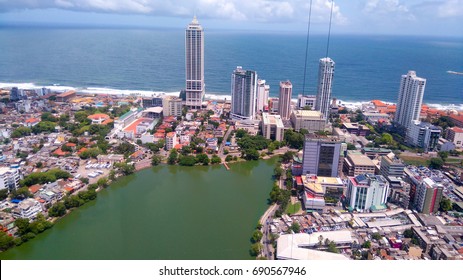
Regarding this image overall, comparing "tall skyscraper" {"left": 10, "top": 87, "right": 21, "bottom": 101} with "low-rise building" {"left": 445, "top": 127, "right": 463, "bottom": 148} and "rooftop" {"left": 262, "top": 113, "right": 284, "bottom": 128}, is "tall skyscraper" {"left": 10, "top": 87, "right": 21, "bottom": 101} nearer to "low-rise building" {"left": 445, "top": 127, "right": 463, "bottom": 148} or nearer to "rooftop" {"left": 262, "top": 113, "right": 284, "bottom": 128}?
"rooftop" {"left": 262, "top": 113, "right": 284, "bottom": 128}

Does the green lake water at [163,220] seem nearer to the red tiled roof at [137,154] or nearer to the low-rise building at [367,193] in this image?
the red tiled roof at [137,154]

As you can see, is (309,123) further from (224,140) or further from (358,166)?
(358,166)

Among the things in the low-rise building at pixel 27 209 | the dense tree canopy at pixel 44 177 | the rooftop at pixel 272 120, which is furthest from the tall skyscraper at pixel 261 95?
the low-rise building at pixel 27 209

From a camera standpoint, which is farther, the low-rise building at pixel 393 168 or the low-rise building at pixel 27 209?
the low-rise building at pixel 393 168

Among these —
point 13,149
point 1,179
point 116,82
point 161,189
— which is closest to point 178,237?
point 161,189

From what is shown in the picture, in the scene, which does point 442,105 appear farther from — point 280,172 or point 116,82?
point 116,82

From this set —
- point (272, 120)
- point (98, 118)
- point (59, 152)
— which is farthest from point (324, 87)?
point (59, 152)

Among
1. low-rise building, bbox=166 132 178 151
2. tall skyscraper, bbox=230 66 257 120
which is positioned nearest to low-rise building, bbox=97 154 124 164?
low-rise building, bbox=166 132 178 151
